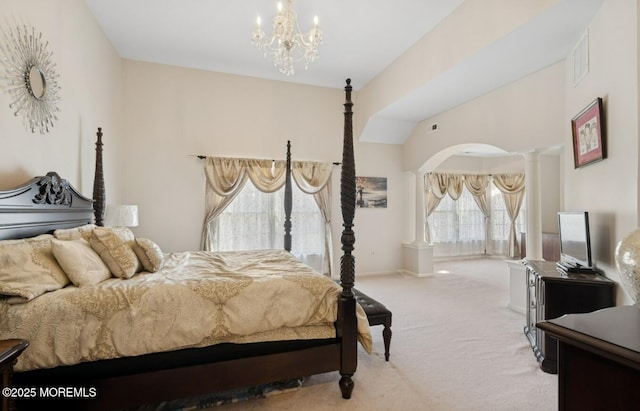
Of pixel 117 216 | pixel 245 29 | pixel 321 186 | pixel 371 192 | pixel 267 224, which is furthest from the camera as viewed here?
pixel 371 192

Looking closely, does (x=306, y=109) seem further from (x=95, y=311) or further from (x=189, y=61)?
(x=95, y=311)

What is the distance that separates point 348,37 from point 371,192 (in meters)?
2.79

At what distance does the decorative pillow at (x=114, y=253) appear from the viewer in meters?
2.11

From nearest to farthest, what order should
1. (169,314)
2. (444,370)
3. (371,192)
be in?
(169,314) < (444,370) < (371,192)

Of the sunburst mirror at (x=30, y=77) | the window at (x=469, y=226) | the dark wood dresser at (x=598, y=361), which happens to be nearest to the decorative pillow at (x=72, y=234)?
the sunburst mirror at (x=30, y=77)

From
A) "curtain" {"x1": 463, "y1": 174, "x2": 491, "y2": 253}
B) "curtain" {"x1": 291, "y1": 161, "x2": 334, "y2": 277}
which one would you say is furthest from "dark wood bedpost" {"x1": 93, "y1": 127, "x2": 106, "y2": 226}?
"curtain" {"x1": 463, "y1": 174, "x2": 491, "y2": 253}

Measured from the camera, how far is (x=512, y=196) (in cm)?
781

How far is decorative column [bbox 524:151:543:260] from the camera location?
3.73 m

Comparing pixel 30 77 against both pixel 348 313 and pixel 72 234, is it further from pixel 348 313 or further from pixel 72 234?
pixel 348 313

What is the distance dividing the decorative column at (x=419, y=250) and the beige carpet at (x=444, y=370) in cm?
143

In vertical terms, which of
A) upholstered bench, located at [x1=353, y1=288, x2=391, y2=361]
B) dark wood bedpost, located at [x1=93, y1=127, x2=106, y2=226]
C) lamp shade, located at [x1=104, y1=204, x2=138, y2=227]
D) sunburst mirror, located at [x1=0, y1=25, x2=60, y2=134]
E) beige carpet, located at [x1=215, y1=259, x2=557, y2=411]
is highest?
sunburst mirror, located at [x1=0, y1=25, x2=60, y2=134]

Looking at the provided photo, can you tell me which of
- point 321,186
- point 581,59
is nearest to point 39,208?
point 321,186

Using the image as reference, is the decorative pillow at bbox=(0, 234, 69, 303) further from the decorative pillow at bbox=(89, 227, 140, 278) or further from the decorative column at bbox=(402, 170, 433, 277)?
the decorative column at bbox=(402, 170, 433, 277)

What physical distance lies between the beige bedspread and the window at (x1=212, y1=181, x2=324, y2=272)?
8.24 feet
